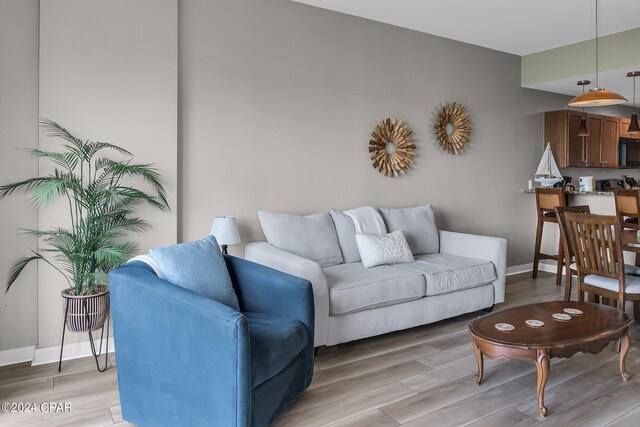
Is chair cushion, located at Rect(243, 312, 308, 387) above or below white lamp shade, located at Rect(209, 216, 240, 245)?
below

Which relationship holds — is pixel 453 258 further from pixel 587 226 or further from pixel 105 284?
pixel 105 284

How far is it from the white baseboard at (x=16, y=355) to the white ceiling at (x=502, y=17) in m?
3.41

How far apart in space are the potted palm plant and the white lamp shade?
1.48ft

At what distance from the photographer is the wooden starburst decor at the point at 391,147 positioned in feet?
14.6

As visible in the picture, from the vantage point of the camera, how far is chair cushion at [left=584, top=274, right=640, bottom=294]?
320 cm

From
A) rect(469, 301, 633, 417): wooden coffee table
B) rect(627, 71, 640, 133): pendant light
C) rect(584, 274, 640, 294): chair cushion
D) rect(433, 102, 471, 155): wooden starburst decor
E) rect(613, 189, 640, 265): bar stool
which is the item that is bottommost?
rect(469, 301, 633, 417): wooden coffee table

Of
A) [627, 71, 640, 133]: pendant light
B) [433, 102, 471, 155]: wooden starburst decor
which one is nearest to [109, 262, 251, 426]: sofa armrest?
[433, 102, 471, 155]: wooden starburst decor

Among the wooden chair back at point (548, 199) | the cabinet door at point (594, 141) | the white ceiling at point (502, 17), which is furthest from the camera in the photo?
the cabinet door at point (594, 141)

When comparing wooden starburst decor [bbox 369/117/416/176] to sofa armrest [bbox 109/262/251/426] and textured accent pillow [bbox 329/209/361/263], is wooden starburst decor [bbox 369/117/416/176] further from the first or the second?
sofa armrest [bbox 109/262/251/426]

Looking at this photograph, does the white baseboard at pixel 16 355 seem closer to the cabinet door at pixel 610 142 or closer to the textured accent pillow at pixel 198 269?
the textured accent pillow at pixel 198 269

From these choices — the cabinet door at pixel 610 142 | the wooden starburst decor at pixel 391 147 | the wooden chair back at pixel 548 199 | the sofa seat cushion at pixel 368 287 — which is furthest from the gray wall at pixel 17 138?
the cabinet door at pixel 610 142

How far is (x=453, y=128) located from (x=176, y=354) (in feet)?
13.3

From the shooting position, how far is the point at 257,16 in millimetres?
3732

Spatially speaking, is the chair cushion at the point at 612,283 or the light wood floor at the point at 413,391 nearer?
the light wood floor at the point at 413,391
